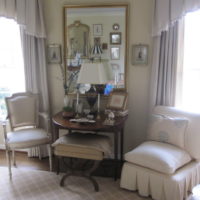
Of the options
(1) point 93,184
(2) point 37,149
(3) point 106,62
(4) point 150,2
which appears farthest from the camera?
(2) point 37,149

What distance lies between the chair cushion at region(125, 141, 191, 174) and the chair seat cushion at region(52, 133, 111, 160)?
287mm

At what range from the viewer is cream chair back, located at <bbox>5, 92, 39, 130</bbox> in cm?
301

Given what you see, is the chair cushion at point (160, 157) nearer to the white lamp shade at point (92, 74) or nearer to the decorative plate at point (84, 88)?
the white lamp shade at point (92, 74)

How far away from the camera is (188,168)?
232cm

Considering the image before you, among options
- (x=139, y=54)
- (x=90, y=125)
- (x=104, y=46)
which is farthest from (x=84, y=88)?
(x=139, y=54)

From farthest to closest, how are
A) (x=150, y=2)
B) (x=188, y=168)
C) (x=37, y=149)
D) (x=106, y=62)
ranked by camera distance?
1. (x=37, y=149)
2. (x=106, y=62)
3. (x=150, y=2)
4. (x=188, y=168)

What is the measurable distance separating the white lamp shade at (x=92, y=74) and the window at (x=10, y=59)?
1232mm

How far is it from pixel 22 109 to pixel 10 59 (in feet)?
2.75

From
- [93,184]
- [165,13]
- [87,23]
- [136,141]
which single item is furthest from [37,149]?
[165,13]

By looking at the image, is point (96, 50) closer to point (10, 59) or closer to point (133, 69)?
point (133, 69)

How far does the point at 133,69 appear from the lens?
9.66ft

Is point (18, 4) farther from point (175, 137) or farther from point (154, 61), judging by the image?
point (175, 137)

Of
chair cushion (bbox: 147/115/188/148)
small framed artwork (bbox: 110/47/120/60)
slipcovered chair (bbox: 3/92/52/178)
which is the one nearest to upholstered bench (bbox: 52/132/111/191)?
slipcovered chair (bbox: 3/92/52/178)

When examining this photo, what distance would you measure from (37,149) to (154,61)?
6.70ft
